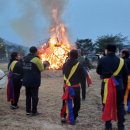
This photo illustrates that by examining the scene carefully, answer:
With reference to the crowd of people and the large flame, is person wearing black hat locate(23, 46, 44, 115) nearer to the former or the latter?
the crowd of people

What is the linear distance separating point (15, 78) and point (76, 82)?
293 centimetres

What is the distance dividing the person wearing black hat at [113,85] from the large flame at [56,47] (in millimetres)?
21546

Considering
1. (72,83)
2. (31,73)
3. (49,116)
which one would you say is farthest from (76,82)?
(49,116)

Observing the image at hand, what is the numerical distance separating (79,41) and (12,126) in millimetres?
43986

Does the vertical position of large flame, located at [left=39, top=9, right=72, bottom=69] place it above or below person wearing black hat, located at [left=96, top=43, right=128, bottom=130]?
above

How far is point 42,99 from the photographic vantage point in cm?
1482

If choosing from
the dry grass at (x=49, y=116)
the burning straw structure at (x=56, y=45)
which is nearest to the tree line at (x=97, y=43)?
the burning straw structure at (x=56, y=45)

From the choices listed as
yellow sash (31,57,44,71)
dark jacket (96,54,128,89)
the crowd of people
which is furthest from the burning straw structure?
dark jacket (96,54,128,89)

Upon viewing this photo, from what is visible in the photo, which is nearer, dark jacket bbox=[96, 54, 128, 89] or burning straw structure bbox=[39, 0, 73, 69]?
Result: dark jacket bbox=[96, 54, 128, 89]

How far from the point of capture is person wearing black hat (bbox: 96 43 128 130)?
9273 mm

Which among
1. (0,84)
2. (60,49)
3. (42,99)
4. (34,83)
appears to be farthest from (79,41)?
(34,83)

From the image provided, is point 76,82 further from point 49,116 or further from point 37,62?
point 49,116

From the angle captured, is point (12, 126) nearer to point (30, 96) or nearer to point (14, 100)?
point (30, 96)

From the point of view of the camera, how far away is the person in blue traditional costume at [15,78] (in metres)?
12.7
